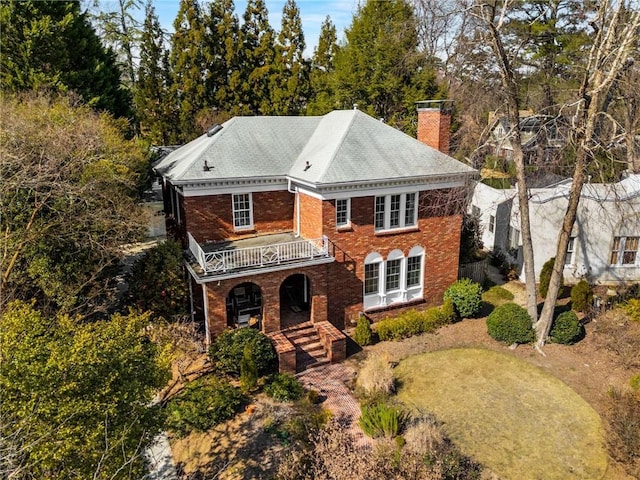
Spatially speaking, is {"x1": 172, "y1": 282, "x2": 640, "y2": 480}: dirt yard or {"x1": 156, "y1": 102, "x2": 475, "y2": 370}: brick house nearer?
{"x1": 172, "y1": 282, "x2": 640, "y2": 480}: dirt yard

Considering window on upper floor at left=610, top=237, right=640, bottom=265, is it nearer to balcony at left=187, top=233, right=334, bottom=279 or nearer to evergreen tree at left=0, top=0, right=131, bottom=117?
balcony at left=187, top=233, right=334, bottom=279

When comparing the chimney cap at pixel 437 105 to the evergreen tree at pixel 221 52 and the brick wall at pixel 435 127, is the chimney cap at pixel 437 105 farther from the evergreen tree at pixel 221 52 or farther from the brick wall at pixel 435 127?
the evergreen tree at pixel 221 52

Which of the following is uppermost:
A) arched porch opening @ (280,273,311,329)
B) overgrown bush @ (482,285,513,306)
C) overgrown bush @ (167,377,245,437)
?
arched porch opening @ (280,273,311,329)

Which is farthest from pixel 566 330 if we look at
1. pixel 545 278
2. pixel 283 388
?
pixel 283 388

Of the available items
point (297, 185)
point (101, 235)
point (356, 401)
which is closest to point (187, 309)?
point (101, 235)

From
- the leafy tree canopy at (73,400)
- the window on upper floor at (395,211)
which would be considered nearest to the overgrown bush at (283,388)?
the leafy tree canopy at (73,400)

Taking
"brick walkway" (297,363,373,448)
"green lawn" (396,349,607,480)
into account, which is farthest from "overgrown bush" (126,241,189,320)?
"green lawn" (396,349,607,480)
